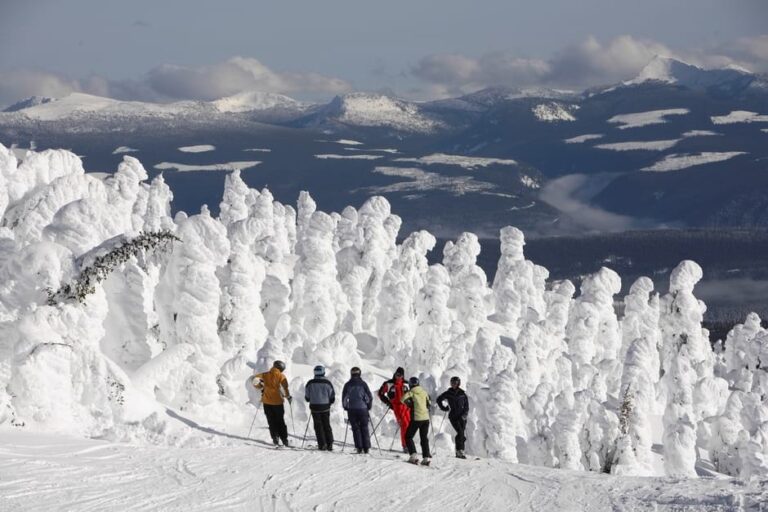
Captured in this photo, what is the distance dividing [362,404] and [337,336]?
30243 mm

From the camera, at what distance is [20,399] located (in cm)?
2069

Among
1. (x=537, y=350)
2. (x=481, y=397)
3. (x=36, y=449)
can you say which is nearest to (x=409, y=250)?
(x=537, y=350)

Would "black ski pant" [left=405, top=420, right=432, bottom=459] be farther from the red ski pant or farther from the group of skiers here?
the red ski pant

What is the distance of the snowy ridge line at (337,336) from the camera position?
23609mm

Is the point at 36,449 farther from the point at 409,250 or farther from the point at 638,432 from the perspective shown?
the point at 409,250

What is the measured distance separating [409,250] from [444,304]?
9736 mm

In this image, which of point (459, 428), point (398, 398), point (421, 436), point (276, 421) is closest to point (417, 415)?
point (421, 436)

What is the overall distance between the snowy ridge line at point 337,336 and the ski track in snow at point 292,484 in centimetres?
258

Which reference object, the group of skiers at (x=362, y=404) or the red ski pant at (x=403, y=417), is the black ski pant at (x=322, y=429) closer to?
the group of skiers at (x=362, y=404)

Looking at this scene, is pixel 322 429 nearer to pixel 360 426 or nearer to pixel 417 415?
pixel 360 426

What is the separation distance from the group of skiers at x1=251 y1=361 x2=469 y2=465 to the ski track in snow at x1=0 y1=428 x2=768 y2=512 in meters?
0.78

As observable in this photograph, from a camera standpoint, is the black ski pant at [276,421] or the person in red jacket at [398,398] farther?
the black ski pant at [276,421]

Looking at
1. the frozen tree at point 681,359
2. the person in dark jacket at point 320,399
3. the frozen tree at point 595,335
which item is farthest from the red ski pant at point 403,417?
the frozen tree at point 595,335

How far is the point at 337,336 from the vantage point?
4994 cm
